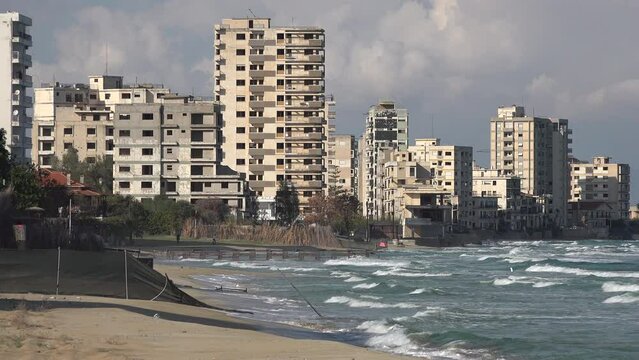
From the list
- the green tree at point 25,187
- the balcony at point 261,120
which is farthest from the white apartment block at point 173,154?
the green tree at point 25,187

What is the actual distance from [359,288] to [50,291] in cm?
2673

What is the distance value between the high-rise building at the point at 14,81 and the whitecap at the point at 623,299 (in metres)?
62.4

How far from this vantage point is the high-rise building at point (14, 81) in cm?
10450

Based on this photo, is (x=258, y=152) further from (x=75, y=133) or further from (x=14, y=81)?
(x=14, y=81)

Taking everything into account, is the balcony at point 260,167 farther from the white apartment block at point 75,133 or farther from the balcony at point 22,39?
the balcony at point 22,39

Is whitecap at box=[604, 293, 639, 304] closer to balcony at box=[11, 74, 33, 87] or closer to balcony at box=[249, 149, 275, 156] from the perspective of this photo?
balcony at box=[11, 74, 33, 87]

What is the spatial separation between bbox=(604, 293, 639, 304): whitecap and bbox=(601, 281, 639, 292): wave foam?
3.78 meters

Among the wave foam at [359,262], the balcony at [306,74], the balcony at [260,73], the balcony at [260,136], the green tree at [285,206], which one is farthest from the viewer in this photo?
the balcony at [260,73]

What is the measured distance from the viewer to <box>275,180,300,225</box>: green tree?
13962cm

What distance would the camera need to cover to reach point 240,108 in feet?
499

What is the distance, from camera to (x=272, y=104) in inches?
5910

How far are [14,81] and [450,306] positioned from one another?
6592cm

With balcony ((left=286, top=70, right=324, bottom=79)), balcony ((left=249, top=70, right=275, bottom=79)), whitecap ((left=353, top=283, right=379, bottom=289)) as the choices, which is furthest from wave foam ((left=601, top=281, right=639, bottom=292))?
balcony ((left=249, top=70, right=275, bottom=79))

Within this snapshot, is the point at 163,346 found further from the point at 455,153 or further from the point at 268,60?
the point at 455,153
